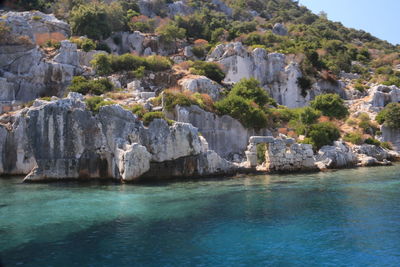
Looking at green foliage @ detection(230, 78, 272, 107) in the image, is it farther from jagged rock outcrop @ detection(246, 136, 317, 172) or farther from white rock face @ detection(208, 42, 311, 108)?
white rock face @ detection(208, 42, 311, 108)

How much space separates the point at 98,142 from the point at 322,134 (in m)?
21.0

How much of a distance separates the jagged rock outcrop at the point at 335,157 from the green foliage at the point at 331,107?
25.9ft

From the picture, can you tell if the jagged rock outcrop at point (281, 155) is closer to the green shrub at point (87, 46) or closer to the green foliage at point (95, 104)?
the green foliage at point (95, 104)

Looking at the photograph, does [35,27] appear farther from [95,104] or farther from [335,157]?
[335,157]

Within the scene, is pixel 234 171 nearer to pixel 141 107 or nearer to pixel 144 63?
pixel 141 107

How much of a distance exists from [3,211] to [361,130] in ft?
120

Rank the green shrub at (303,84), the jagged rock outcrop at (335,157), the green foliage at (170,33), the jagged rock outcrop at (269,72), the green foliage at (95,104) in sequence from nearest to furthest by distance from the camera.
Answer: the green foliage at (95,104), the jagged rock outcrop at (335,157), the jagged rock outcrop at (269,72), the green shrub at (303,84), the green foliage at (170,33)

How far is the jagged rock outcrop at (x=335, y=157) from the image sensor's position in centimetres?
3509

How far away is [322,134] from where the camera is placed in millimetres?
37406

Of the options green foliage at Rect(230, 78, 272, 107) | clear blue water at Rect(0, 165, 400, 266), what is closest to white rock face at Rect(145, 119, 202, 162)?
clear blue water at Rect(0, 165, 400, 266)

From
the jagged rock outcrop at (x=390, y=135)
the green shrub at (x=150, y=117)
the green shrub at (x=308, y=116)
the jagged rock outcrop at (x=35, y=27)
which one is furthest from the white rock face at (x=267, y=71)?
the green shrub at (x=150, y=117)

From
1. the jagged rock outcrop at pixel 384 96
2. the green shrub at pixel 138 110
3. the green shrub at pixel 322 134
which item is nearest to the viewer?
the green shrub at pixel 138 110

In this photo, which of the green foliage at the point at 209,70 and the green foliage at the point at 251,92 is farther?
the green foliage at the point at 209,70

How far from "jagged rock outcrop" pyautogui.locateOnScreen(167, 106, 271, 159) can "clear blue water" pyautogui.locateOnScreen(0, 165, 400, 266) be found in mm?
10218
